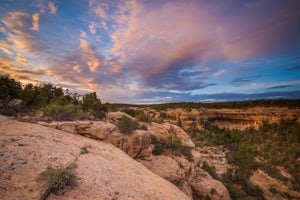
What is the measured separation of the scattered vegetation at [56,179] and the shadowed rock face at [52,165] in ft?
0.65

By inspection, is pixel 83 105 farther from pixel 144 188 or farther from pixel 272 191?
pixel 272 191

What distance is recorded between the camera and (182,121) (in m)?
52.8

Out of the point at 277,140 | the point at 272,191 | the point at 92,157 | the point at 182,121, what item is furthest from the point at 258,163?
the point at 92,157

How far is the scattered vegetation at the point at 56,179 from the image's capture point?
16.9 feet

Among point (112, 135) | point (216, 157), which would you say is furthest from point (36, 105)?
point (216, 157)

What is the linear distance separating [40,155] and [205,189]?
1513cm

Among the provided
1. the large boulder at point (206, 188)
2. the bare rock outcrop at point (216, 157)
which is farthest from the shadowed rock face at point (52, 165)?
the bare rock outcrop at point (216, 157)

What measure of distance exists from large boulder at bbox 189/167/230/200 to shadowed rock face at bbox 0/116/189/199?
883 cm

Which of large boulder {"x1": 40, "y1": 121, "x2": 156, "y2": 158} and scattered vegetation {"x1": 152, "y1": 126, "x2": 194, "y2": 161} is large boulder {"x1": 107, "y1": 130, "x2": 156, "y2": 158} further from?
scattered vegetation {"x1": 152, "y1": 126, "x2": 194, "y2": 161}

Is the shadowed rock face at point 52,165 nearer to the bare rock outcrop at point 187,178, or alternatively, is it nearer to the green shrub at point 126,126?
the green shrub at point 126,126

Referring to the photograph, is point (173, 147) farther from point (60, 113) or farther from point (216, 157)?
point (216, 157)

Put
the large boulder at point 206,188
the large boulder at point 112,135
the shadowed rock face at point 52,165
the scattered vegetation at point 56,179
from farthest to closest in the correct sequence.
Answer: the large boulder at point 206,188 → the large boulder at point 112,135 → the scattered vegetation at point 56,179 → the shadowed rock face at point 52,165

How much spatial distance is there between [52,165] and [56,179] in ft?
3.56

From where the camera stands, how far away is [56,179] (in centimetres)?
537
